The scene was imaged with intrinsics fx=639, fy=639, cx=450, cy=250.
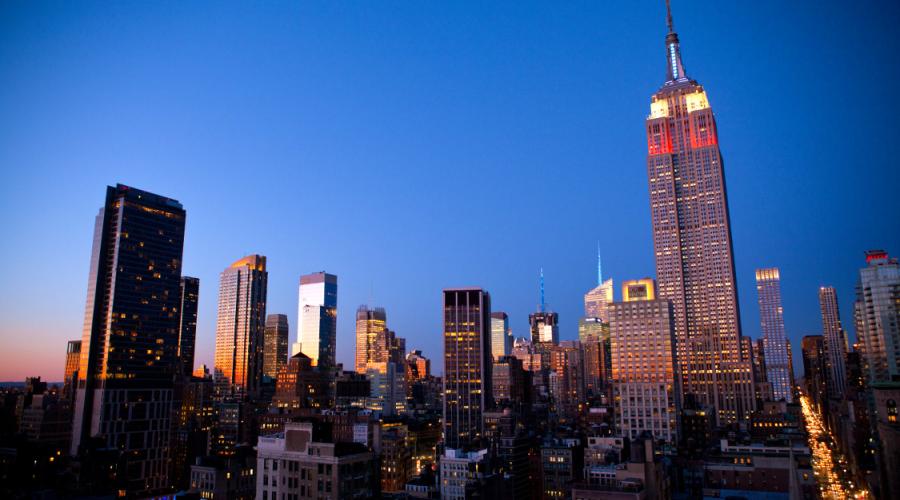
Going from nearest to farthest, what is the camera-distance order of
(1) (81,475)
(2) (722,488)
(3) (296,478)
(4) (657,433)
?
(3) (296,478)
(2) (722,488)
(1) (81,475)
(4) (657,433)

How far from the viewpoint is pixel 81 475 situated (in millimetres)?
134000

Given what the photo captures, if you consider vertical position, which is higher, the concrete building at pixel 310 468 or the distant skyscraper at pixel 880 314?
the distant skyscraper at pixel 880 314

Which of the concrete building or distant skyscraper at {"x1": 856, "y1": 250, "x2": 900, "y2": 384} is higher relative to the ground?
distant skyscraper at {"x1": 856, "y1": 250, "x2": 900, "y2": 384}

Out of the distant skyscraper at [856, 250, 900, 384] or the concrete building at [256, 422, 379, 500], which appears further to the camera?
the distant skyscraper at [856, 250, 900, 384]

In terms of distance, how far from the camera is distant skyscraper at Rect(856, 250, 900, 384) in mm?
145500

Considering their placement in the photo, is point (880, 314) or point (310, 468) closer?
point (310, 468)

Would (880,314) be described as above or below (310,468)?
above

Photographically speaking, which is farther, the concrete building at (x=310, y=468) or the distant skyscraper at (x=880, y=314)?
the distant skyscraper at (x=880, y=314)

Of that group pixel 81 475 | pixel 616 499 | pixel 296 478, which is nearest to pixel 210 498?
pixel 296 478

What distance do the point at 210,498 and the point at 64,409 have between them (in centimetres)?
12140

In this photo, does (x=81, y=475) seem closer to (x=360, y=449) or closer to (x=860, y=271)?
(x=360, y=449)

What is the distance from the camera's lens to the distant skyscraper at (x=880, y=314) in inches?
5728

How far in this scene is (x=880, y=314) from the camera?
159 m

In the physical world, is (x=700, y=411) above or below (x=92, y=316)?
below
